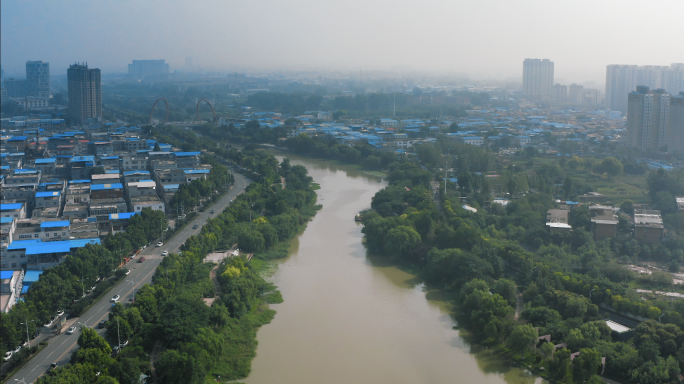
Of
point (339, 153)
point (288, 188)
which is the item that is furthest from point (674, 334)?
point (339, 153)

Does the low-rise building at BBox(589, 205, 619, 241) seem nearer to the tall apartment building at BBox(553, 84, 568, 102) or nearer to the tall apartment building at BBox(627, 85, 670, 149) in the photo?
the tall apartment building at BBox(627, 85, 670, 149)

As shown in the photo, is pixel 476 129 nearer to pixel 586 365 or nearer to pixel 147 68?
pixel 586 365

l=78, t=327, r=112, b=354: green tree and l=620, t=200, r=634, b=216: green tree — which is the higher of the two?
l=620, t=200, r=634, b=216: green tree

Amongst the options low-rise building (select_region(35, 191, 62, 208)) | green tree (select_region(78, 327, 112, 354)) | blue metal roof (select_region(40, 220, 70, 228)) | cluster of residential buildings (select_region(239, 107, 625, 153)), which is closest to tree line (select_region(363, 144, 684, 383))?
green tree (select_region(78, 327, 112, 354))

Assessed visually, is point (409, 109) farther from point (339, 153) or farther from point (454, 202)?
point (454, 202)

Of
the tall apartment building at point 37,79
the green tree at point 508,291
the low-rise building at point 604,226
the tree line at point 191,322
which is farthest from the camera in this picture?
the tall apartment building at point 37,79

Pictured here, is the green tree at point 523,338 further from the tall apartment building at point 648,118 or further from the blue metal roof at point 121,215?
the tall apartment building at point 648,118

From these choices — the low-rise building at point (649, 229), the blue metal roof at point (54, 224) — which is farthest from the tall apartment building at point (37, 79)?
the low-rise building at point (649, 229)
